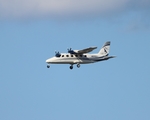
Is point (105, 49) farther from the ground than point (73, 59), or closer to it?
farther from the ground

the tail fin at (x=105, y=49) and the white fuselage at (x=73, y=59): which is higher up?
the tail fin at (x=105, y=49)

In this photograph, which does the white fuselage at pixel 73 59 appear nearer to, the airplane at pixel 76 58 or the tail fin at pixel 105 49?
the airplane at pixel 76 58

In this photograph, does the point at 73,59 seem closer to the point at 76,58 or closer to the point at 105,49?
the point at 76,58

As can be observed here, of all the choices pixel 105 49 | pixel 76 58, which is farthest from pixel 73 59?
pixel 105 49

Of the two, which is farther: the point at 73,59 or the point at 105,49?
the point at 105,49

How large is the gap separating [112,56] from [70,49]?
870 cm

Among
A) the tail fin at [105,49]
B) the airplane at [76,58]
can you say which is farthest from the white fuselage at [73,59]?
the tail fin at [105,49]

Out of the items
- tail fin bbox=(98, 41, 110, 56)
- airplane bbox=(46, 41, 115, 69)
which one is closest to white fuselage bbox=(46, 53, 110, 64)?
airplane bbox=(46, 41, 115, 69)

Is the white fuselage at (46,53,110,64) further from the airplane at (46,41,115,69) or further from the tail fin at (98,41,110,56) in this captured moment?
the tail fin at (98,41,110,56)

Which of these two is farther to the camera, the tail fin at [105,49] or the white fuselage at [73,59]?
the tail fin at [105,49]

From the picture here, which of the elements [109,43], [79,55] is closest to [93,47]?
[79,55]

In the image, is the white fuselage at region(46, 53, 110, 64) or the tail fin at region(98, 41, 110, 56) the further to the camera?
the tail fin at region(98, 41, 110, 56)

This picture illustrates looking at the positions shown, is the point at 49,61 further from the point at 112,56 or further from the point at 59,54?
the point at 112,56

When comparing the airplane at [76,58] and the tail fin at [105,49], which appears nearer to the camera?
the airplane at [76,58]
